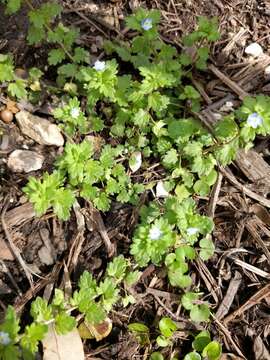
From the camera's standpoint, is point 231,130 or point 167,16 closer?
point 231,130

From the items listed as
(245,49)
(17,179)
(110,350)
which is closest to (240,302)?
(110,350)

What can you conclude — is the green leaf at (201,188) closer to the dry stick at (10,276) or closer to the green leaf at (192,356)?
the green leaf at (192,356)

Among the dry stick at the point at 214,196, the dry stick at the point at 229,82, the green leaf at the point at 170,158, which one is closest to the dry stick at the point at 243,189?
the dry stick at the point at 214,196

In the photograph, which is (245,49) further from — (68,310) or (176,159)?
(68,310)

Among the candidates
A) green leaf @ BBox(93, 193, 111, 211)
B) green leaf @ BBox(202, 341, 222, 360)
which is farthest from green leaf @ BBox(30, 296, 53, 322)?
green leaf @ BBox(202, 341, 222, 360)

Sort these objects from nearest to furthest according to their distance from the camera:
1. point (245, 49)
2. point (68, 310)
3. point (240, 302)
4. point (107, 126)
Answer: point (68, 310) < point (240, 302) < point (107, 126) < point (245, 49)

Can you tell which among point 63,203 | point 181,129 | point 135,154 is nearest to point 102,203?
point 63,203
